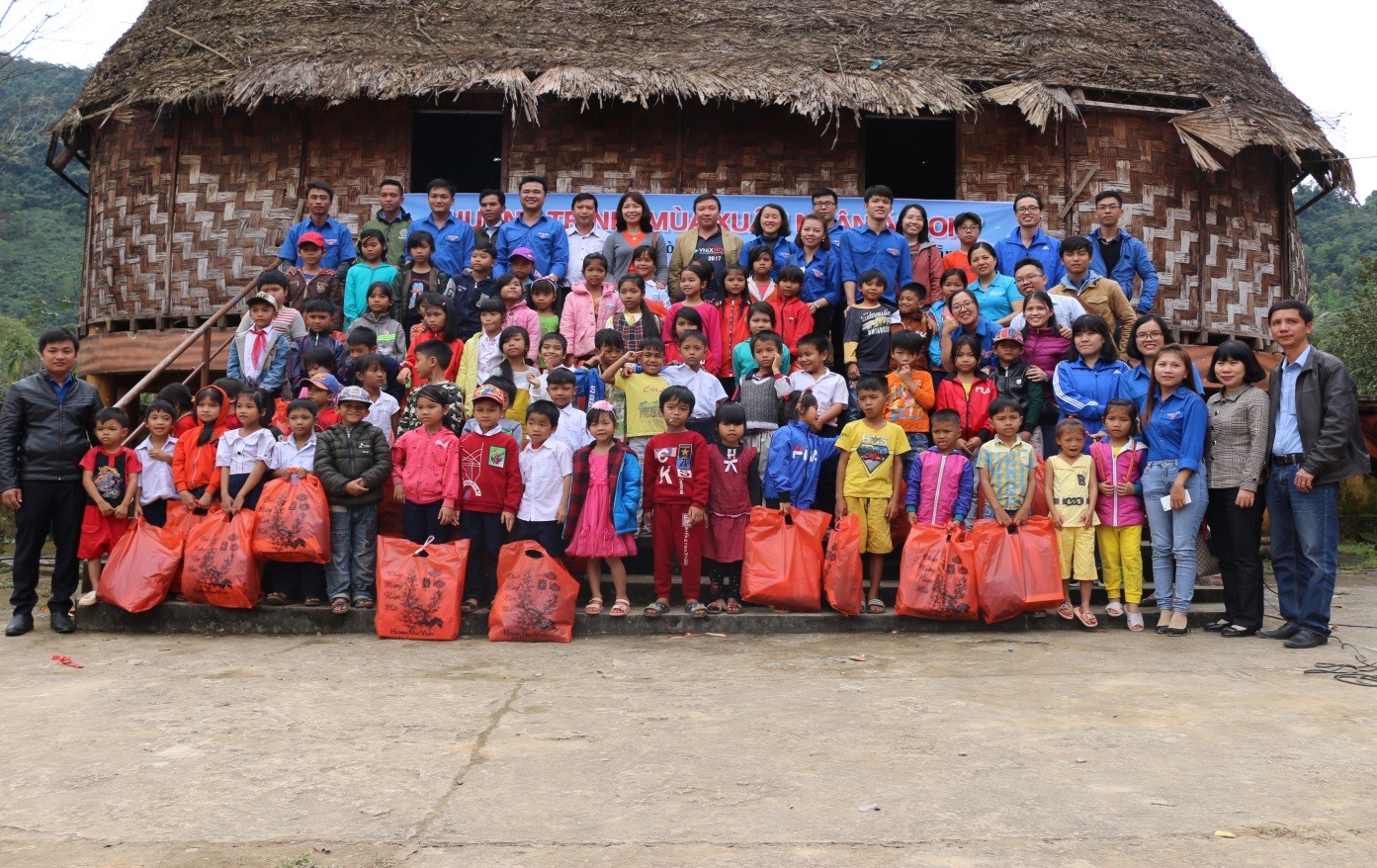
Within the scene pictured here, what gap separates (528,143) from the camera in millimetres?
9883

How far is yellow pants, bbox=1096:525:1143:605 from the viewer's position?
5.88 m

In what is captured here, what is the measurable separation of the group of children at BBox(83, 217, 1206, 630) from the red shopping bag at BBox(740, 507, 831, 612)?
17 cm

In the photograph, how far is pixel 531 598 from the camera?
560cm

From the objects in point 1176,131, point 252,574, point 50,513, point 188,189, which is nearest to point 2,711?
point 252,574

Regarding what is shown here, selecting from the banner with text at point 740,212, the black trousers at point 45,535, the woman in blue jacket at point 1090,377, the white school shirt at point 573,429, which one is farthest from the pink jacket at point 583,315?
the black trousers at point 45,535

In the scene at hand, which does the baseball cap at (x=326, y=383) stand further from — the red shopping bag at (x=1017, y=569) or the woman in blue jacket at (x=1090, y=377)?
the woman in blue jacket at (x=1090, y=377)

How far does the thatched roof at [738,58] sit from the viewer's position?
30.3ft

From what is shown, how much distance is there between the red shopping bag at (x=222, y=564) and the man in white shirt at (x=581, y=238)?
3187 mm

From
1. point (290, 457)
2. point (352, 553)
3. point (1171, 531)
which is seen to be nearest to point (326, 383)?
point (290, 457)

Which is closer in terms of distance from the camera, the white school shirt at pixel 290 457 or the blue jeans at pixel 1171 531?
the blue jeans at pixel 1171 531

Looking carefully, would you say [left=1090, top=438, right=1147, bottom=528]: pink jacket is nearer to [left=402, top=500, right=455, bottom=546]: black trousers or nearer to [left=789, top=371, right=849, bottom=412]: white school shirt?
[left=789, top=371, right=849, bottom=412]: white school shirt

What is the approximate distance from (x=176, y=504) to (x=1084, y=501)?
5.12 m

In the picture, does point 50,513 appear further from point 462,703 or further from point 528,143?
point 528,143

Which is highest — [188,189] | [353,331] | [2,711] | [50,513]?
[188,189]
